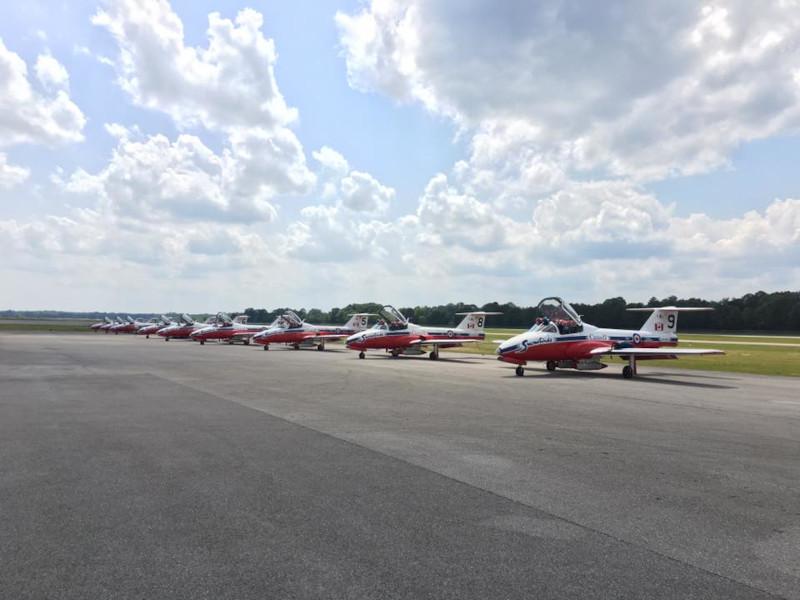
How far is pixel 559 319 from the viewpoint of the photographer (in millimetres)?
25297

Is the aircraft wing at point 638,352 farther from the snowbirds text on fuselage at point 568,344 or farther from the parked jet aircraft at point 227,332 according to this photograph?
the parked jet aircraft at point 227,332

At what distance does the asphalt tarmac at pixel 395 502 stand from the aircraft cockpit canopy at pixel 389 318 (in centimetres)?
2396

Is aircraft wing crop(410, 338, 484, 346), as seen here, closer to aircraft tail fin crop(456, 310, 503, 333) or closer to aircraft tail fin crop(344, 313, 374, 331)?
aircraft tail fin crop(456, 310, 503, 333)

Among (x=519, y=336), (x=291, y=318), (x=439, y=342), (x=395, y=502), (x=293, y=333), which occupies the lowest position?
Result: (x=395, y=502)

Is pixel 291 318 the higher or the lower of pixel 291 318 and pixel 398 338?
the higher

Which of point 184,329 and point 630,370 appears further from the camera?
point 184,329

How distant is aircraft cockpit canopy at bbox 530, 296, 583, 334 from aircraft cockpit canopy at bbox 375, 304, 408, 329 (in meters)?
13.9

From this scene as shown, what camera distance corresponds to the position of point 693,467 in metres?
7.94

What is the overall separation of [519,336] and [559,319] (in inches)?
78.8

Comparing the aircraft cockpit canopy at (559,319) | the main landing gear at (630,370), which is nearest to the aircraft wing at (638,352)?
the main landing gear at (630,370)

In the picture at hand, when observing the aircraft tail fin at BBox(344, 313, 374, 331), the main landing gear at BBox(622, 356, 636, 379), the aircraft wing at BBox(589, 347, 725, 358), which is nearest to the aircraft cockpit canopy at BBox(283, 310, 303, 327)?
the aircraft tail fin at BBox(344, 313, 374, 331)

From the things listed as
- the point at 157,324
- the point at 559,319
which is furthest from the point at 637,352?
the point at 157,324

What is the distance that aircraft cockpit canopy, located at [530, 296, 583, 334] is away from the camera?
25.1 m

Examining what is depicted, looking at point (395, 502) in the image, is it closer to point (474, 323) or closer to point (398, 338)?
point (398, 338)
